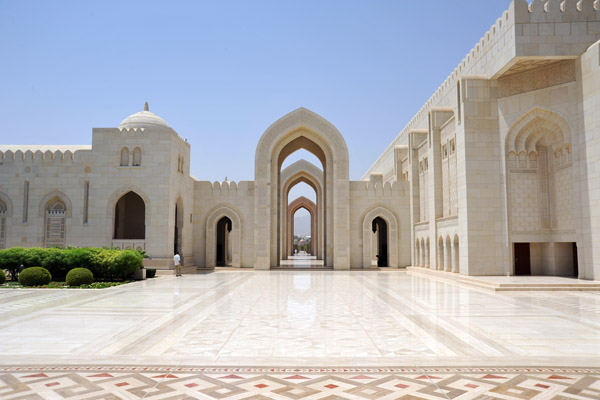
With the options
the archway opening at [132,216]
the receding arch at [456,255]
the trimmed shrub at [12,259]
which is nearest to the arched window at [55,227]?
the archway opening at [132,216]

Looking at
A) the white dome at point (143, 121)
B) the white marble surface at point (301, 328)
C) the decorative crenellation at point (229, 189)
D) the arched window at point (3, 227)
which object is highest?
the white dome at point (143, 121)

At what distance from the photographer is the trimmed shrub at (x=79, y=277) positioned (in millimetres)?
13391

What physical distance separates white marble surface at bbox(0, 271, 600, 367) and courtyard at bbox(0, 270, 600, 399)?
27 mm

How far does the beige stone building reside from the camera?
47.5ft

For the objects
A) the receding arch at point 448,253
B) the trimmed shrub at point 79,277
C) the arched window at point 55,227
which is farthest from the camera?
the arched window at point 55,227

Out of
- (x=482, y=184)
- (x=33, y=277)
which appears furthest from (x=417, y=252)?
(x=33, y=277)

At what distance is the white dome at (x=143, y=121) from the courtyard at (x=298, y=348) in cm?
1256

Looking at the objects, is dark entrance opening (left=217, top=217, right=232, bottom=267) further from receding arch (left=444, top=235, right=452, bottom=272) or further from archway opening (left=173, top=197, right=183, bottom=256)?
receding arch (left=444, top=235, right=452, bottom=272)

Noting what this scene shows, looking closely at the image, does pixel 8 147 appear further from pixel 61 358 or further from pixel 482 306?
pixel 482 306

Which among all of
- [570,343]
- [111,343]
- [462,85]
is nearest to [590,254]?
[462,85]

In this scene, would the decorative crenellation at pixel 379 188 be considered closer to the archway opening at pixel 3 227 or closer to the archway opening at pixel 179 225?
the archway opening at pixel 179 225

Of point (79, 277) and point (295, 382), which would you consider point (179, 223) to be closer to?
point (79, 277)

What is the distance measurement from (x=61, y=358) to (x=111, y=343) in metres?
0.86

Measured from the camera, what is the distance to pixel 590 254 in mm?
13820
